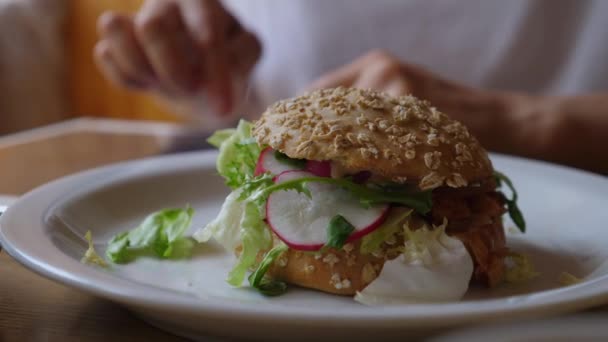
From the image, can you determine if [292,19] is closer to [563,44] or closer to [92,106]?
[563,44]

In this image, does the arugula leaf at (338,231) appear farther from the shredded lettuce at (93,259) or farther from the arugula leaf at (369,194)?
the shredded lettuce at (93,259)

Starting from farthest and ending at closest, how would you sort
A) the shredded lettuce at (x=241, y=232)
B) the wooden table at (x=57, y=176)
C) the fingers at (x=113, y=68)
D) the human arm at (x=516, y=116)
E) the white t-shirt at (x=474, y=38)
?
1. the white t-shirt at (x=474, y=38)
2. the fingers at (x=113, y=68)
3. the human arm at (x=516, y=116)
4. the shredded lettuce at (x=241, y=232)
5. the wooden table at (x=57, y=176)

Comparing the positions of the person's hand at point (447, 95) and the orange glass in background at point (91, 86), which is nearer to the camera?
the person's hand at point (447, 95)

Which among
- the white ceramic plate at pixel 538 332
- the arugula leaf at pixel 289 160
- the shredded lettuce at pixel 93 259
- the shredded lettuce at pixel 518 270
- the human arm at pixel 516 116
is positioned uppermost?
the arugula leaf at pixel 289 160

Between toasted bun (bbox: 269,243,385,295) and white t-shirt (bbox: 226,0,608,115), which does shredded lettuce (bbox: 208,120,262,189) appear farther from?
white t-shirt (bbox: 226,0,608,115)

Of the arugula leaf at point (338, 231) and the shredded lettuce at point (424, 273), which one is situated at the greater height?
the arugula leaf at point (338, 231)

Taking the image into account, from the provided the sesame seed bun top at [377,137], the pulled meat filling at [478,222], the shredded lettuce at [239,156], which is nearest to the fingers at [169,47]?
the shredded lettuce at [239,156]

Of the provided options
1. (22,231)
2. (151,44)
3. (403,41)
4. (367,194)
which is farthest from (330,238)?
(403,41)
